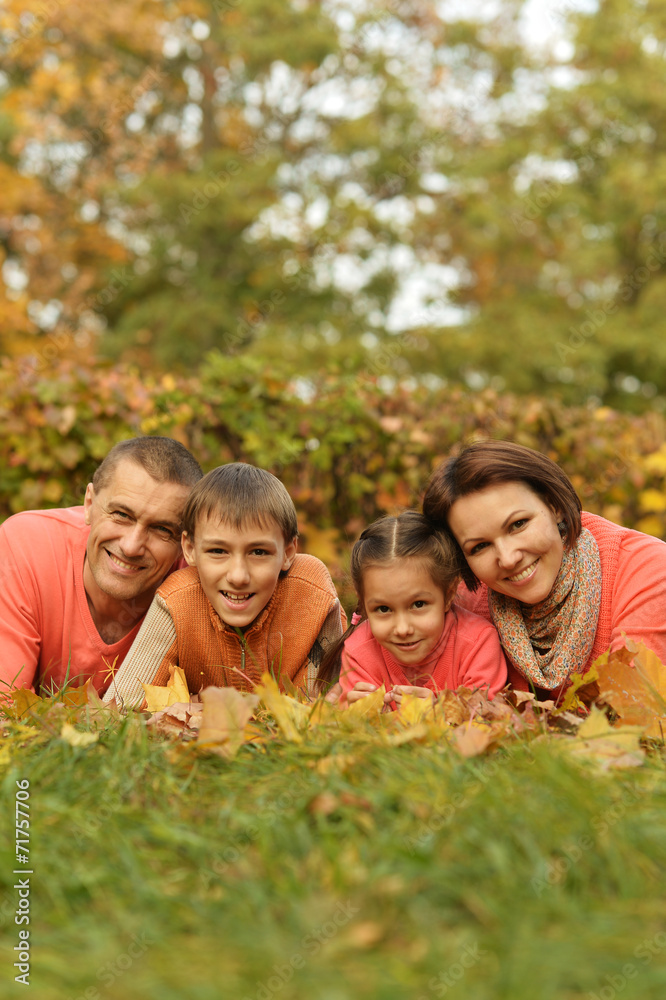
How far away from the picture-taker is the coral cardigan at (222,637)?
3.27 metres

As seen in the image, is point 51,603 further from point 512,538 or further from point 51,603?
point 512,538

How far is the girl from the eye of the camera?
10.4ft

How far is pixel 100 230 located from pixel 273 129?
361cm

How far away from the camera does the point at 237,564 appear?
314cm

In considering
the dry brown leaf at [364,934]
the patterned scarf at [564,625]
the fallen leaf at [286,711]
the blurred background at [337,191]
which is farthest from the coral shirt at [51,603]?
the blurred background at [337,191]

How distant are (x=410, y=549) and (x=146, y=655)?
1.07 metres

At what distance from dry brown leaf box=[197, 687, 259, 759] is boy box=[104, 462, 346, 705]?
29.3 inches

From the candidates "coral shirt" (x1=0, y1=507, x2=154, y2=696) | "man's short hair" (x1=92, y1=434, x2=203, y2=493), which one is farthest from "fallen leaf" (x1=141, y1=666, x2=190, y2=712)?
"man's short hair" (x1=92, y1=434, x2=203, y2=493)

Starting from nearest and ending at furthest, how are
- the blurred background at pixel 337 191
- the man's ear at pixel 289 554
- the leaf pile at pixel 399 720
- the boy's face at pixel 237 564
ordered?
the leaf pile at pixel 399 720
the boy's face at pixel 237 564
the man's ear at pixel 289 554
the blurred background at pixel 337 191

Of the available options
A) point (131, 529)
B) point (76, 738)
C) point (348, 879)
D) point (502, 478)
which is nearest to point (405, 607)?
point (502, 478)

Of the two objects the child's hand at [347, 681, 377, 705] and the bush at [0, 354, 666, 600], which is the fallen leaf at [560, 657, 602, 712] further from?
the bush at [0, 354, 666, 600]

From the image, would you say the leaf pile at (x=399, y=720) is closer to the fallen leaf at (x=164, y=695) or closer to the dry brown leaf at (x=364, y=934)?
the fallen leaf at (x=164, y=695)

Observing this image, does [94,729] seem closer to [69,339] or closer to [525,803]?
[525,803]

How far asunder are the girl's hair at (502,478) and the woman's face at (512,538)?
0.03 metres
